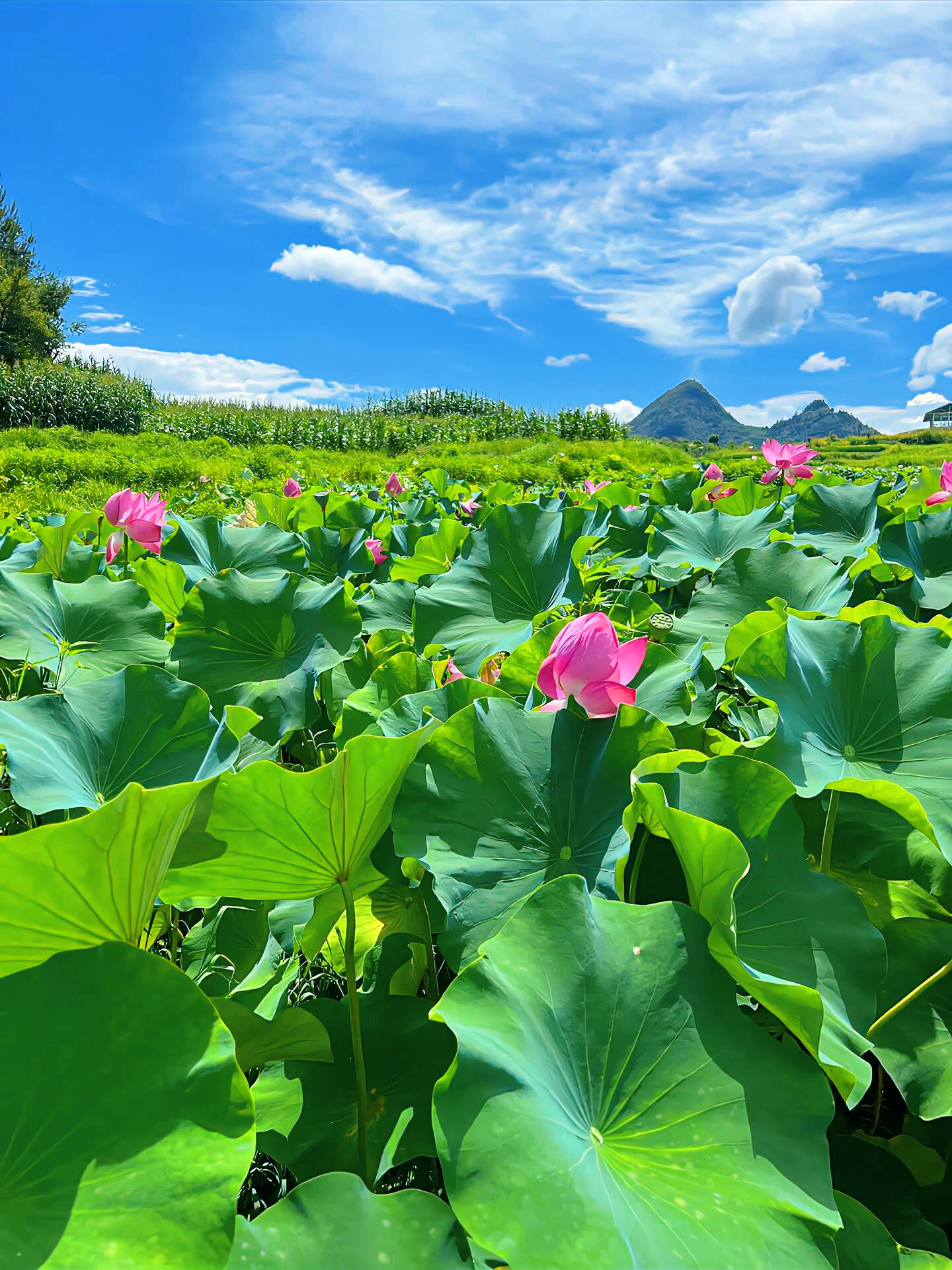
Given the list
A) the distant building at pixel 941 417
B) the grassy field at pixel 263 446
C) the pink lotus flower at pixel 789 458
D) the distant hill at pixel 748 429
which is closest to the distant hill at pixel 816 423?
the distant hill at pixel 748 429

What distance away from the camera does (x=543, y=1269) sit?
Answer: 32cm

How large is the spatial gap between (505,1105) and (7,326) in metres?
34.7

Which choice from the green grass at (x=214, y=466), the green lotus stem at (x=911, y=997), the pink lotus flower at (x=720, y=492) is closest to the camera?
the green lotus stem at (x=911, y=997)

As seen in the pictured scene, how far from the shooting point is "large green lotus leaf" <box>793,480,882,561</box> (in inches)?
59.4

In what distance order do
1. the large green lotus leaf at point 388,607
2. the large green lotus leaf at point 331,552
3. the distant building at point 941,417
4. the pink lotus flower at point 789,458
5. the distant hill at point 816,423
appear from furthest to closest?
the distant hill at point 816,423, the distant building at point 941,417, the pink lotus flower at point 789,458, the large green lotus leaf at point 331,552, the large green lotus leaf at point 388,607

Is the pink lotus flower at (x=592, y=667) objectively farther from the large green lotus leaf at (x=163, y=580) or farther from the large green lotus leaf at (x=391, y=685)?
the large green lotus leaf at (x=163, y=580)

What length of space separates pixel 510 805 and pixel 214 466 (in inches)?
460

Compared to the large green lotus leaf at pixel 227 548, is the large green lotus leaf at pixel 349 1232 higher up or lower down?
lower down

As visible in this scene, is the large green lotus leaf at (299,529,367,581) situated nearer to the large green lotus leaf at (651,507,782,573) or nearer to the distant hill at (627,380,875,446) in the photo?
the large green lotus leaf at (651,507,782,573)

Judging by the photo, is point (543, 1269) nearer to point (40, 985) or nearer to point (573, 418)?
point (40, 985)

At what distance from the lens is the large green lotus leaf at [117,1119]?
0.32 meters

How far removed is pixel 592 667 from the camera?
62 centimetres

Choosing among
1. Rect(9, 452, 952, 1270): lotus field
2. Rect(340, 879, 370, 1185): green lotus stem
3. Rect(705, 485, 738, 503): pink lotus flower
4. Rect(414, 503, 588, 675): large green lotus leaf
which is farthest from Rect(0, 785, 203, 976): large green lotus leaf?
Rect(705, 485, 738, 503): pink lotus flower

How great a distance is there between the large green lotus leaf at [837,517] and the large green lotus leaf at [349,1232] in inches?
54.9
